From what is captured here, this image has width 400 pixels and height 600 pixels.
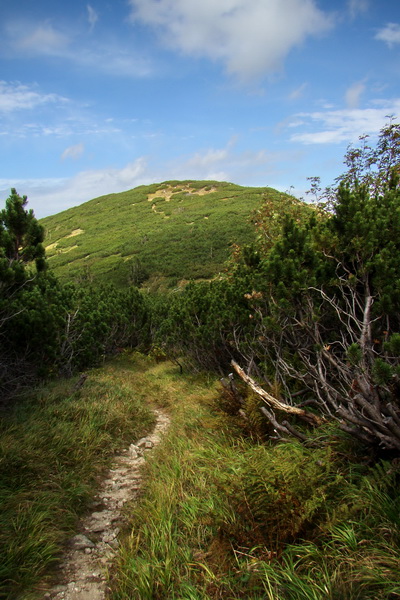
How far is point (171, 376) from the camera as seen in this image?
10.9 m

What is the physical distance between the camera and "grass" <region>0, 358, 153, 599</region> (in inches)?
116

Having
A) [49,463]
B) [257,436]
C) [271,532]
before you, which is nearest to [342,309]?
[257,436]

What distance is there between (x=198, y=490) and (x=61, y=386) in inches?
185

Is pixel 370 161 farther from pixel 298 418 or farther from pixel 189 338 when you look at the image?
pixel 298 418

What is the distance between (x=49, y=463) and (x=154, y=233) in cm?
5037

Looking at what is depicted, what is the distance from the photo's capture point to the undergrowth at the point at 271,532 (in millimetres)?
2320

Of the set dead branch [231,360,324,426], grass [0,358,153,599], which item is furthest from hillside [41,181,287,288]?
dead branch [231,360,324,426]

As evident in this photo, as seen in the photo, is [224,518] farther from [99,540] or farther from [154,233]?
[154,233]

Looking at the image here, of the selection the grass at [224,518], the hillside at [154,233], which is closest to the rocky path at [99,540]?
the grass at [224,518]

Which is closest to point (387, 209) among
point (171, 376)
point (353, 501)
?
point (353, 501)

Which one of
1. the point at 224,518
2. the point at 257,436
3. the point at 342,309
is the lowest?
the point at 257,436

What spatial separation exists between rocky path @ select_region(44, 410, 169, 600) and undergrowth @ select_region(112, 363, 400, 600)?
18 cm

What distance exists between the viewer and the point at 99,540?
345cm

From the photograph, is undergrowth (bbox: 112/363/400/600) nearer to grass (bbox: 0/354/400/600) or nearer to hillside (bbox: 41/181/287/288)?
grass (bbox: 0/354/400/600)
